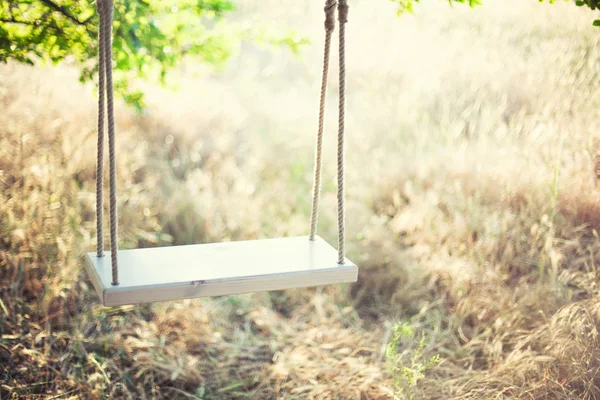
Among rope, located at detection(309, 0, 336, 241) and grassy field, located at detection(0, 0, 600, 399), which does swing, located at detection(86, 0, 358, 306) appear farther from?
grassy field, located at detection(0, 0, 600, 399)

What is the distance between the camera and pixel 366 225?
10.8ft

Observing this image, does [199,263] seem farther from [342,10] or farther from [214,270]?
[342,10]

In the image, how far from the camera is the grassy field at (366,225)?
2.30 metres

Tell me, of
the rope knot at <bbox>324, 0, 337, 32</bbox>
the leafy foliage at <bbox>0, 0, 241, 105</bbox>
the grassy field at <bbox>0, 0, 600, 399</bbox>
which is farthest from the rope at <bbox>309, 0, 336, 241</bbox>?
the leafy foliage at <bbox>0, 0, 241, 105</bbox>

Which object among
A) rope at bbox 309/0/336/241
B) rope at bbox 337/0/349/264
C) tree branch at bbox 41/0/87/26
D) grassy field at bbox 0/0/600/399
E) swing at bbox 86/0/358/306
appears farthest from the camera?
grassy field at bbox 0/0/600/399

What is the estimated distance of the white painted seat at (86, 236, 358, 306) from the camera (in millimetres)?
1398

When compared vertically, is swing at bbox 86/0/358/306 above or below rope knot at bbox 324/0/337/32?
below

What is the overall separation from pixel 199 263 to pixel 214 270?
3.0 inches

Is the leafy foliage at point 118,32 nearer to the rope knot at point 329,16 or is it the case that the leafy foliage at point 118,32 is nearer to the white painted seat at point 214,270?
the rope knot at point 329,16

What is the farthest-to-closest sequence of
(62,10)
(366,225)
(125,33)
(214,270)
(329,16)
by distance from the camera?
(366,225), (125,33), (62,10), (329,16), (214,270)

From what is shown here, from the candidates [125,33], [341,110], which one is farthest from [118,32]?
[341,110]

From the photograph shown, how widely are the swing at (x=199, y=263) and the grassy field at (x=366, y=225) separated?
57 cm

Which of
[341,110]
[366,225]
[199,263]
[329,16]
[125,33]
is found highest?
[329,16]

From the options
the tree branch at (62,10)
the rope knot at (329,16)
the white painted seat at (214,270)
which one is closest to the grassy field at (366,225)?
the white painted seat at (214,270)
